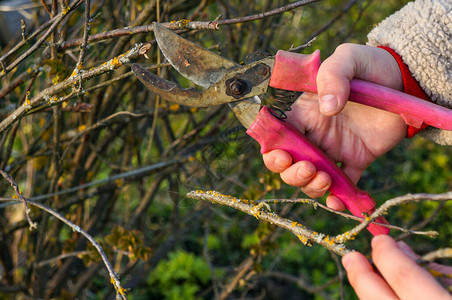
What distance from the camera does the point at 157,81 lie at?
1.51 meters

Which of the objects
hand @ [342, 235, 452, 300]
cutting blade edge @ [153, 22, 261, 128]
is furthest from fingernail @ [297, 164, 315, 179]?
hand @ [342, 235, 452, 300]

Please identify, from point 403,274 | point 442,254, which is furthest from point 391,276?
point 442,254

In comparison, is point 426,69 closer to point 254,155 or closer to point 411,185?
point 254,155

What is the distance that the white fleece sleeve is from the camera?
170cm

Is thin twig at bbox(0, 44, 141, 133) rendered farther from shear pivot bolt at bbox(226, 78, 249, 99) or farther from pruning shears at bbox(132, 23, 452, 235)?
shear pivot bolt at bbox(226, 78, 249, 99)

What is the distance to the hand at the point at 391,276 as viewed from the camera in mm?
982

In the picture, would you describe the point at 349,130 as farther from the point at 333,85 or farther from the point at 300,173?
the point at 333,85

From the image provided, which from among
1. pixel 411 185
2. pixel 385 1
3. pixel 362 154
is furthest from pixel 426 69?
pixel 385 1

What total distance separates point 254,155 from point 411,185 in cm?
225

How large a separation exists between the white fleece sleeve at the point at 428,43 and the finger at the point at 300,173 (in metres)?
0.59

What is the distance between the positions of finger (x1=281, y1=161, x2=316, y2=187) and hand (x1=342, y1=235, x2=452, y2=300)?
0.52 metres

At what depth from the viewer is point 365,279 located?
3.51 feet

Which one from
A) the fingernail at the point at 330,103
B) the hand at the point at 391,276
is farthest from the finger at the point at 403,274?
the fingernail at the point at 330,103


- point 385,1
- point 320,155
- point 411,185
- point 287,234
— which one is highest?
point 320,155
